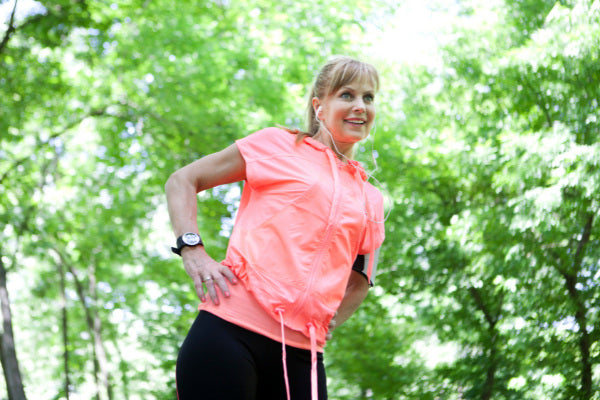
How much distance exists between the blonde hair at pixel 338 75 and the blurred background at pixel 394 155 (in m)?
0.89

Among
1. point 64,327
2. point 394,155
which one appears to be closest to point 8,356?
point 394,155

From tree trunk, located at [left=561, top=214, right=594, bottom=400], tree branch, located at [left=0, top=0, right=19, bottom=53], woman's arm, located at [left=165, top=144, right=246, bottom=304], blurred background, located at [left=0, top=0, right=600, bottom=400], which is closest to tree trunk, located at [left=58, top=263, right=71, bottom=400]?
blurred background, located at [left=0, top=0, right=600, bottom=400]

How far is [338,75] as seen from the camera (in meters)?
1.84

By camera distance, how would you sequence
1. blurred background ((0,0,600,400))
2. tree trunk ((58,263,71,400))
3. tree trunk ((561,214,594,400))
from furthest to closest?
1. tree trunk ((58,263,71,400))
2. blurred background ((0,0,600,400))
3. tree trunk ((561,214,594,400))

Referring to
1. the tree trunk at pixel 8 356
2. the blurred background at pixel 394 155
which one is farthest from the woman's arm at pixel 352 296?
the tree trunk at pixel 8 356

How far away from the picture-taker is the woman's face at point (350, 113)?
1.81 meters

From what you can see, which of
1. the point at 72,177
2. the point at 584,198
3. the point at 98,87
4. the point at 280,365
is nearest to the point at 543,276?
the point at 584,198

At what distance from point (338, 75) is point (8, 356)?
7032 mm

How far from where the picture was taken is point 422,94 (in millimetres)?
7703

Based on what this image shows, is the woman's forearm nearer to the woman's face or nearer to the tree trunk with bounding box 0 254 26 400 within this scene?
the woman's face

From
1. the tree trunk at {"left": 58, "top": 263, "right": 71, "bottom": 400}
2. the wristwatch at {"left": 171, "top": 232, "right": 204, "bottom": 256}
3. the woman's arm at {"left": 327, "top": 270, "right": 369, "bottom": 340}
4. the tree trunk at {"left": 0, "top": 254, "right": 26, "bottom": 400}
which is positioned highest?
the tree trunk at {"left": 58, "top": 263, "right": 71, "bottom": 400}

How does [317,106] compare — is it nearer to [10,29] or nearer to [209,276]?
[209,276]

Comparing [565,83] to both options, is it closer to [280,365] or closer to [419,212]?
[419,212]

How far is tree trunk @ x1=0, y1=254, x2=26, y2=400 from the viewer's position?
735 centimetres
